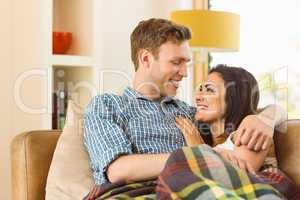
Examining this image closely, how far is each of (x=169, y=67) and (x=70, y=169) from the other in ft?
1.81

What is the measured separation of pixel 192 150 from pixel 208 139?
55cm

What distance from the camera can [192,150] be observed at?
134cm

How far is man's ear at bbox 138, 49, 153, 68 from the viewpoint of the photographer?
1.89 meters

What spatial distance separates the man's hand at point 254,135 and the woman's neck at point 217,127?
0.54 ft

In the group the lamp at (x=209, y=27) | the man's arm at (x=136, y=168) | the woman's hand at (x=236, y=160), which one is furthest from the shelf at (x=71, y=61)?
the woman's hand at (x=236, y=160)

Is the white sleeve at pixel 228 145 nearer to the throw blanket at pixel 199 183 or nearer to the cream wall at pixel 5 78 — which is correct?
the throw blanket at pixel 199 183

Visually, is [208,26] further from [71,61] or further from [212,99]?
[212,99]

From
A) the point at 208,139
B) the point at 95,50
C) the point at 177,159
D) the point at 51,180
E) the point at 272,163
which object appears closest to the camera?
the point at 177,159

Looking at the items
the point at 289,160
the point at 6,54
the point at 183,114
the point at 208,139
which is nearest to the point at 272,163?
the point at 289,160

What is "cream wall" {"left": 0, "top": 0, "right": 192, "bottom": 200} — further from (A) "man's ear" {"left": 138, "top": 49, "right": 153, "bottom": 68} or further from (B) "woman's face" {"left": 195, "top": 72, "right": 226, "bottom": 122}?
(B) "woman's face" {"left": 195, "top": 72, "right": 226, "bottom": 122}

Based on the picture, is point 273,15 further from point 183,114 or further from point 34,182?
point 34,182

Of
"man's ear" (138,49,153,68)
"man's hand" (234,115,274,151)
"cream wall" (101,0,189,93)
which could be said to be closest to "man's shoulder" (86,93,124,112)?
"man's ear" (138,49,153,68)

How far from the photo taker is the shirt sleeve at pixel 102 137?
1564 mm

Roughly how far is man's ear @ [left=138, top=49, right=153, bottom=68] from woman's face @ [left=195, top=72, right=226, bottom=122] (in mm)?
228
